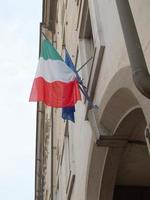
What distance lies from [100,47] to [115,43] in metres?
0.85

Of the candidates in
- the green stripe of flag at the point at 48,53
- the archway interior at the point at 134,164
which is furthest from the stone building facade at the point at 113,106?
the green stripe of flag at the point at 48,53

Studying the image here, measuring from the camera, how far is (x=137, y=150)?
898cm

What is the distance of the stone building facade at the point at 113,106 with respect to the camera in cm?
562

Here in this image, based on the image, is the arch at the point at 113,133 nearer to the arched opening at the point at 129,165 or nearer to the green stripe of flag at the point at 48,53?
the arched opening at the point at 129,165

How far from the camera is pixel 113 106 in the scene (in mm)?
7887

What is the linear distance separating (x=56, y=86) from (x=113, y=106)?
1352 millimetres

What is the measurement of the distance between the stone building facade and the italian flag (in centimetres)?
41

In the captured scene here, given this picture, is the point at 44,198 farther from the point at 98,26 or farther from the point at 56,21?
the point at 98,26

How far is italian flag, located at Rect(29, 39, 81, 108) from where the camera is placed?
28.3 ft

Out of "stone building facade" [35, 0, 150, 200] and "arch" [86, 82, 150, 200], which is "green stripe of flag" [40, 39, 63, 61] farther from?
"arch" [86, 82, 150, 200]

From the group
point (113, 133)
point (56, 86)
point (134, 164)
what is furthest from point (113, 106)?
point (134, 164)

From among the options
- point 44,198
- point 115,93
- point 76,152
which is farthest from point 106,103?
point 44,198

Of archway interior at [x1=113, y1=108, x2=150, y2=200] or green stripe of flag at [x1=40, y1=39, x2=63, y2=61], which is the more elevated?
green stripe of flag at [x1=40, y1=39, x2=63, y2=61]

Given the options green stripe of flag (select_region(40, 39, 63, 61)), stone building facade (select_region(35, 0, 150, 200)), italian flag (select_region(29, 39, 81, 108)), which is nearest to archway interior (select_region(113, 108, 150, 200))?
stone building facade (select_region(35, 0, 150, 200))
